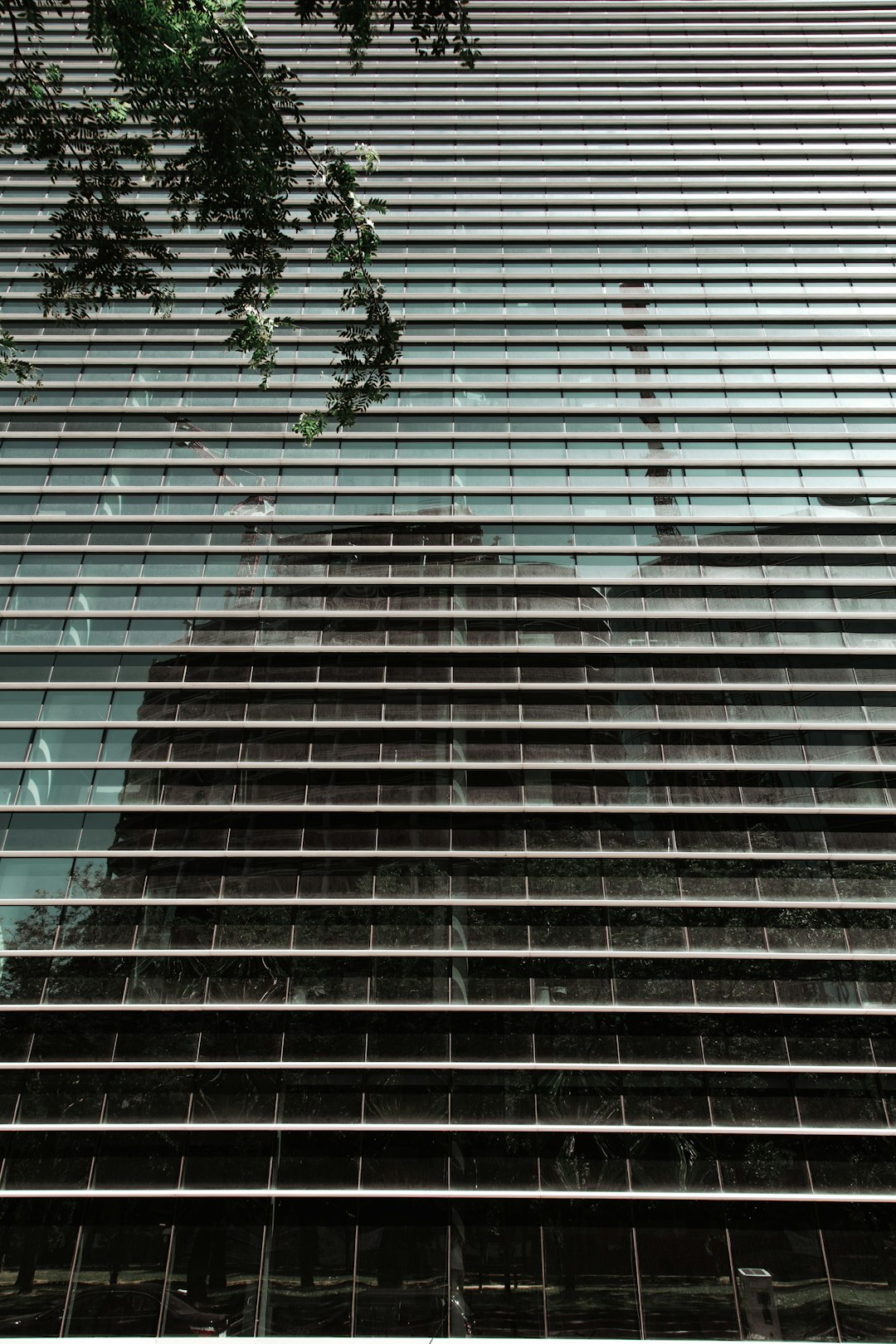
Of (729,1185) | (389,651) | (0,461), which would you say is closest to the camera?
(729,1185)

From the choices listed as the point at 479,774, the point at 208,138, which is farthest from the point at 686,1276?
the point at 208,138

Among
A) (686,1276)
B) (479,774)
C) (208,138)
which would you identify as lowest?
(686,1276)

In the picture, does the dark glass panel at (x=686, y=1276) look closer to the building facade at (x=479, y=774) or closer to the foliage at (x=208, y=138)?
the building facade at (x=479, y=774)

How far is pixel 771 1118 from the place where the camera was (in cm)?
1658

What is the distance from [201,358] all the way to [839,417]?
56.2 feet

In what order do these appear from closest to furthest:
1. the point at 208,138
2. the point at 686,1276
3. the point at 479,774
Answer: the point at 208,138
the point at 686,1276
the point at 479,774

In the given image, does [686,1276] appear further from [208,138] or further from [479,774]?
[208,138]

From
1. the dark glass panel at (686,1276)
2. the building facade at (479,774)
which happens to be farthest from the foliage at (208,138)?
the dark glass panel at (686,1276)

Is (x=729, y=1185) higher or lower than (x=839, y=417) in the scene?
lower

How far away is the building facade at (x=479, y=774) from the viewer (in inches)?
634

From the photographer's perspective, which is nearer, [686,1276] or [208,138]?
[208,138]

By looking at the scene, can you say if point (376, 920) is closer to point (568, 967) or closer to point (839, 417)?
point (568, 967)

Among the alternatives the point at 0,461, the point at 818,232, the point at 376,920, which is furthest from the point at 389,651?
the point at 818,232

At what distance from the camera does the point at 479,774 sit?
61.2 feet
